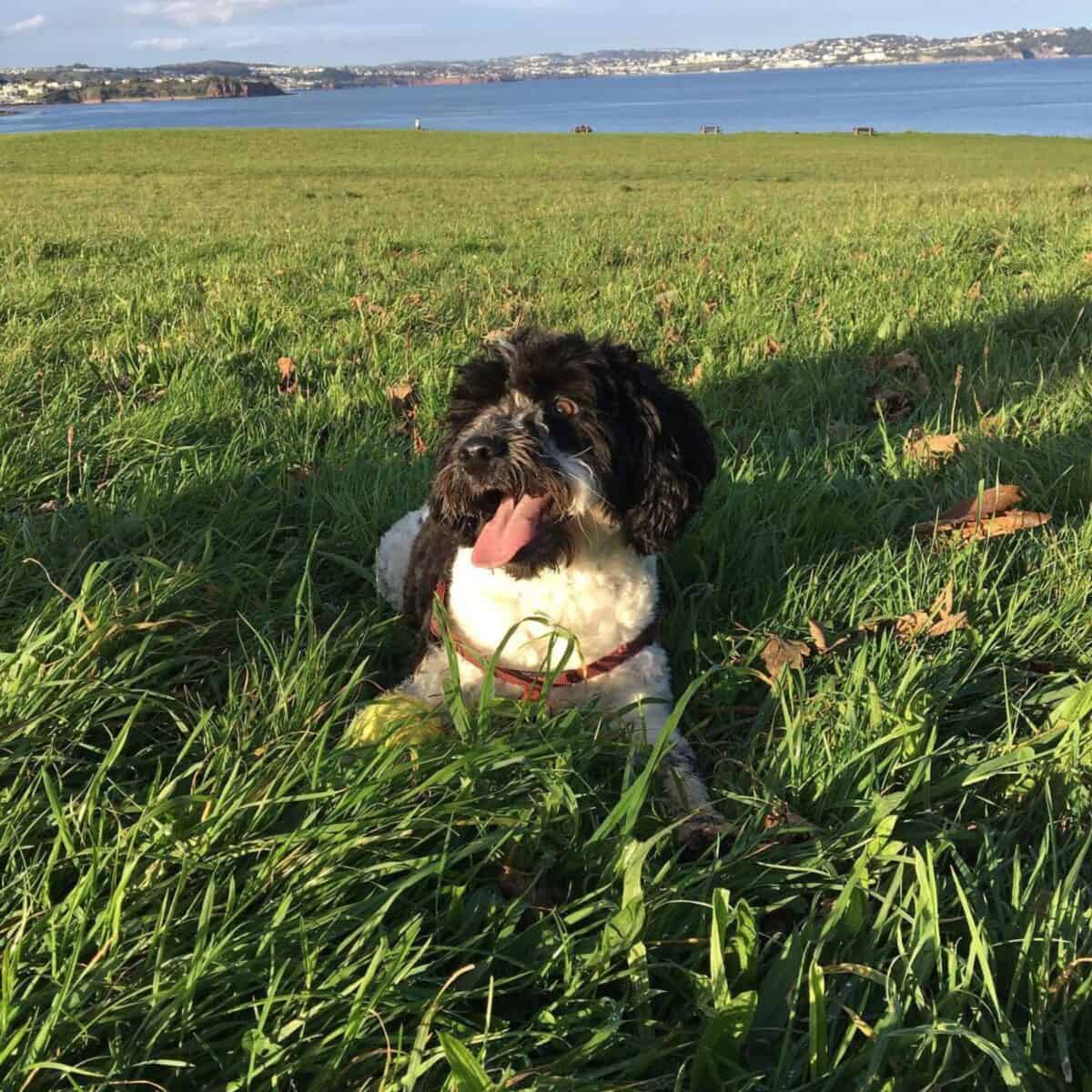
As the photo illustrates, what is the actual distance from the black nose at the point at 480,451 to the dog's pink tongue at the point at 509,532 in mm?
180

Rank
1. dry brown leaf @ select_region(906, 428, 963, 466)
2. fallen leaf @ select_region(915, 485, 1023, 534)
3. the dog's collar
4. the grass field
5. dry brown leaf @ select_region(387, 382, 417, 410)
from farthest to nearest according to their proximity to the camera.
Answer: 1. dry brown leaf @ select_region(387, 382, 417, 410)
2. dry brown leaf @ select_region(906, 428, 963, 466)
3. fallen leaf @ select_region(915, 485, 1023, 534)
4. the dog's collar
5. the grass field

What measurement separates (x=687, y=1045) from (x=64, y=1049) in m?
1.22

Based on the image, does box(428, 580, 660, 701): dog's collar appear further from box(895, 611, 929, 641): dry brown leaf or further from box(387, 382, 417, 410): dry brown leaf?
box(387, 382, 417, 410): dry brown leaf

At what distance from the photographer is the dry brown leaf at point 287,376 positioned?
5.77 metres

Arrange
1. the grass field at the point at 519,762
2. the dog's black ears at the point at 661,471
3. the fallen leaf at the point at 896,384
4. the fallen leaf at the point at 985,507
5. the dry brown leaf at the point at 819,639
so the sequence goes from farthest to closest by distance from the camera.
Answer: the fallen leaf at the point at 896,384 < the fallen leaf at the point at 985,507 < the dry brown leaf at the point at 819,639 < the dog's black ears at the point at 661,471 < the grass field at the point at 519,762

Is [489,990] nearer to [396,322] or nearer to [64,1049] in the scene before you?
[64,1049]

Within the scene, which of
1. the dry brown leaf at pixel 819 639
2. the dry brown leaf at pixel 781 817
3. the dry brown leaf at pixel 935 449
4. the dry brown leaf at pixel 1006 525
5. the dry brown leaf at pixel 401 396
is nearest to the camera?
the dry brown leaf at pixel 781 817

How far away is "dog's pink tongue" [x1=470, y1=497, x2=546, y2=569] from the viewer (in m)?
3.06

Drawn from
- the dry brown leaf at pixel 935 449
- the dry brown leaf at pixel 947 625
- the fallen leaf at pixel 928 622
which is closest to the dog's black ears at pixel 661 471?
the fallen leaf at pixel 928 622

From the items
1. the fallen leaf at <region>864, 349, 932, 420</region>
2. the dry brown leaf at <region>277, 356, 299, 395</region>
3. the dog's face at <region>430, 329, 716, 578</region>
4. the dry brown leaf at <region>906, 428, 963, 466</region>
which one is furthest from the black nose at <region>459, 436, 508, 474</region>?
the fallen leaf at <region>864, 349, 932, 420</region>

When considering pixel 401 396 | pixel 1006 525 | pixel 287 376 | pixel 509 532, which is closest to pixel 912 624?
pixel 1006 525

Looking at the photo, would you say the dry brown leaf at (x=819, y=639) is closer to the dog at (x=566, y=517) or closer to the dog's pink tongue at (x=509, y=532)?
the dog at (x=566, y=517)

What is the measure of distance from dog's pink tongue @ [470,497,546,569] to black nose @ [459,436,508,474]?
180 millimetres

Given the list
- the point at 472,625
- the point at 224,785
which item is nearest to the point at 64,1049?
the point at 224,785
